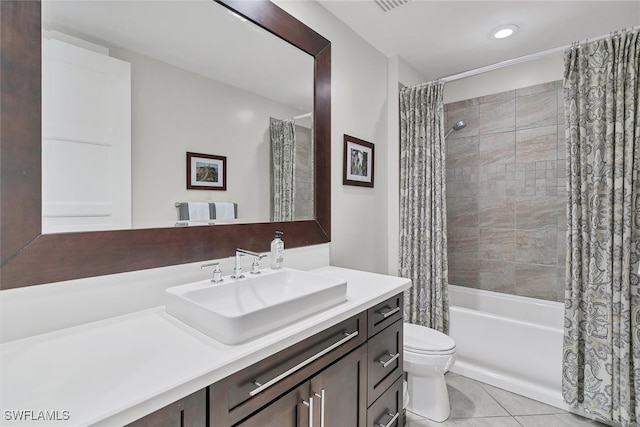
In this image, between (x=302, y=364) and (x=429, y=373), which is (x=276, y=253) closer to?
(x=302, y=364)

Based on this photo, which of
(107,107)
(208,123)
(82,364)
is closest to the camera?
(82,364)

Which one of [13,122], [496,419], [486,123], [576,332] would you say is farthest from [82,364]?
[486,123]

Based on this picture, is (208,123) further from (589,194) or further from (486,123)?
(486,123)

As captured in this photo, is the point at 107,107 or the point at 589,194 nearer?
the point at 107,107

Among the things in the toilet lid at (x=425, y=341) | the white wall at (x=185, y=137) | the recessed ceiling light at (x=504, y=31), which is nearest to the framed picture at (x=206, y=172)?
the white wall at (x=185, y=137)

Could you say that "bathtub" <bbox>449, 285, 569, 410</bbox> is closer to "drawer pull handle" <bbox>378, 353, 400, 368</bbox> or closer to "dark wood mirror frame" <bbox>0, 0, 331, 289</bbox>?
"drawer pull handle" <bbox>378, 353, 400, 368</bbox>

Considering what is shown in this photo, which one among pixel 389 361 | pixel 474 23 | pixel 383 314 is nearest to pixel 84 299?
pixel 383 314

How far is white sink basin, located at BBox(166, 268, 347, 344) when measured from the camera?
864 millimetres

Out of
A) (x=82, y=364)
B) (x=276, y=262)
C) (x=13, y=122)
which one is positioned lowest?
(x=82, y=364)

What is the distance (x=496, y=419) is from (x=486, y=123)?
2407 mm

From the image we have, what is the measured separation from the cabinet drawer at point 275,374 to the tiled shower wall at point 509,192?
7.37 ft

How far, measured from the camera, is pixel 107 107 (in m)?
1.04

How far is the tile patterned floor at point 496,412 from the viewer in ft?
5.90

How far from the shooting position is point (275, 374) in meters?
0.91
